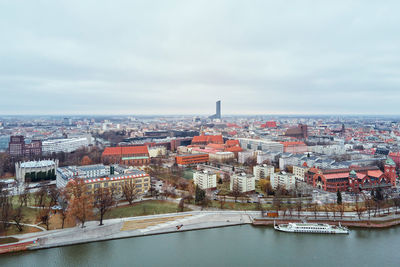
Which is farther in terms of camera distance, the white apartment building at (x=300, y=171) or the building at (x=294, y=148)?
the building at (x=294, y=148)

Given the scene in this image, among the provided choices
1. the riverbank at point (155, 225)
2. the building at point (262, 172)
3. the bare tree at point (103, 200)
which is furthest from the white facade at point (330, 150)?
the bare tree at point (103, 200)

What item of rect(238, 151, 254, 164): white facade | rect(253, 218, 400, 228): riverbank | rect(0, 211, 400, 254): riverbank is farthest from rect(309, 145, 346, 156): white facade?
rect(253, 218, 400, 228): riverbank

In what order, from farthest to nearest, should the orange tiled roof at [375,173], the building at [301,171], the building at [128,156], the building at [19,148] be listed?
1. the building at [19,148]
2. the building at [128,156]
3. the building at [301,171]
4. the orange tiled roof at [375,173]

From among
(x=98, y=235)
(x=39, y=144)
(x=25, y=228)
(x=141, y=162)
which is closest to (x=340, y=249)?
(x=98, y=235)

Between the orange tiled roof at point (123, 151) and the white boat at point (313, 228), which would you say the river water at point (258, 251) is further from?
the orange tiled roof at point (123, 151)

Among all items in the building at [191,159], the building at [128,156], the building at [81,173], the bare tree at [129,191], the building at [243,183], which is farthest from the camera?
the building at [128,156]

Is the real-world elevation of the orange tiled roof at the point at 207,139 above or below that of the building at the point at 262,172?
above
